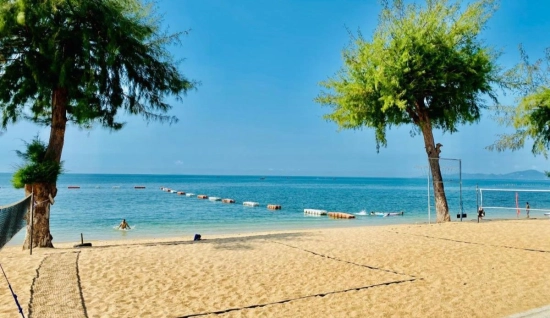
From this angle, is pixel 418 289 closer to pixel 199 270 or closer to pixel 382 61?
pixel 199 270

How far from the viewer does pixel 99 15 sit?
1141cm

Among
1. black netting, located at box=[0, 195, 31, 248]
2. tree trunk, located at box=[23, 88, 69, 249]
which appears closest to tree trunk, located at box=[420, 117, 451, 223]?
tree trunk, located at box=[23, 88, 69, 249]

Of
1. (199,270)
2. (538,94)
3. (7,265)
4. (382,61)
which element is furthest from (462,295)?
(538,94)

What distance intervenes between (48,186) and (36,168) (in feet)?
2.15

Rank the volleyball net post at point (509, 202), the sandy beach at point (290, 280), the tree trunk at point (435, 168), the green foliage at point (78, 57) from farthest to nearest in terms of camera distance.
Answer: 1. the tree trunk at point (435, 168)
2. the volleyball net post at point (509, 202)
3. the green foliage at point (78, 57)
4. the sandy beach at point (290, 280)

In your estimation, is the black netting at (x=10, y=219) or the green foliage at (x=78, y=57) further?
the green foliage at (x=78, y=57)

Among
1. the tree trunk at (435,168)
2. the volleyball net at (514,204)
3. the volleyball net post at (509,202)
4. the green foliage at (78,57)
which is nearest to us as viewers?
the green foliage at (78,57)

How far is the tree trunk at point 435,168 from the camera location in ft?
56.3

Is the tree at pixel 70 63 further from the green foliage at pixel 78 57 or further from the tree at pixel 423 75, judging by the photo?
the tree at pixel 423 75

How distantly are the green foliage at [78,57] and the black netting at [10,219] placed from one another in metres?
3.60

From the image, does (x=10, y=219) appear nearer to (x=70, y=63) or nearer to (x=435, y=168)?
(x=70, y=63)

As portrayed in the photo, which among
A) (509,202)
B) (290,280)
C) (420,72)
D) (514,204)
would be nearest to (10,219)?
(290,280)

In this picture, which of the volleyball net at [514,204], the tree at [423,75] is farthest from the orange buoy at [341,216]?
the tree at [423,75]

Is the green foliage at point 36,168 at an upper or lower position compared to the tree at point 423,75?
lower
